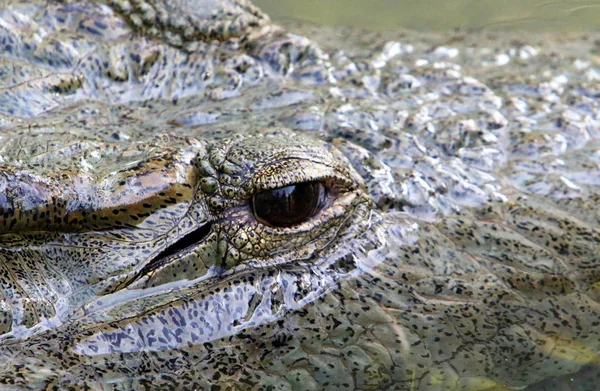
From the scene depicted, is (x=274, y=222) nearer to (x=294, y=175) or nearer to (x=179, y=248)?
(x=294, y=175)

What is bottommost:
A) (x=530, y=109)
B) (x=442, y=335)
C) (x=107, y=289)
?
(x=442, y=335)

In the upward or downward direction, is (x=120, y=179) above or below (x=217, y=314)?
above

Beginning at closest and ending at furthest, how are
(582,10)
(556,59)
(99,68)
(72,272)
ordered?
(72,272) → (99,68) → (556,59) → (582,10)

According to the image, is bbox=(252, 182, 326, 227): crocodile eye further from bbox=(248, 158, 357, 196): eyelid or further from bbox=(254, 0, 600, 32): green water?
bbox=(254, 0, 600, 32): green water

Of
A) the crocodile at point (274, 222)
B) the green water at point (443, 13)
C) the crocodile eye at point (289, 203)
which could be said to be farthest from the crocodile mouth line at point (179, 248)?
the green water at point (443, 13)

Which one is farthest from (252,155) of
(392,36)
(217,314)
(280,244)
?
(392,36)

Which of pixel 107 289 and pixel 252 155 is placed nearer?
pixel 107 289

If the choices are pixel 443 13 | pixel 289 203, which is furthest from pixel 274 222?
pixel 443 13

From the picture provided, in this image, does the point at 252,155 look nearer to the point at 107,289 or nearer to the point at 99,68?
the point at 107,289
